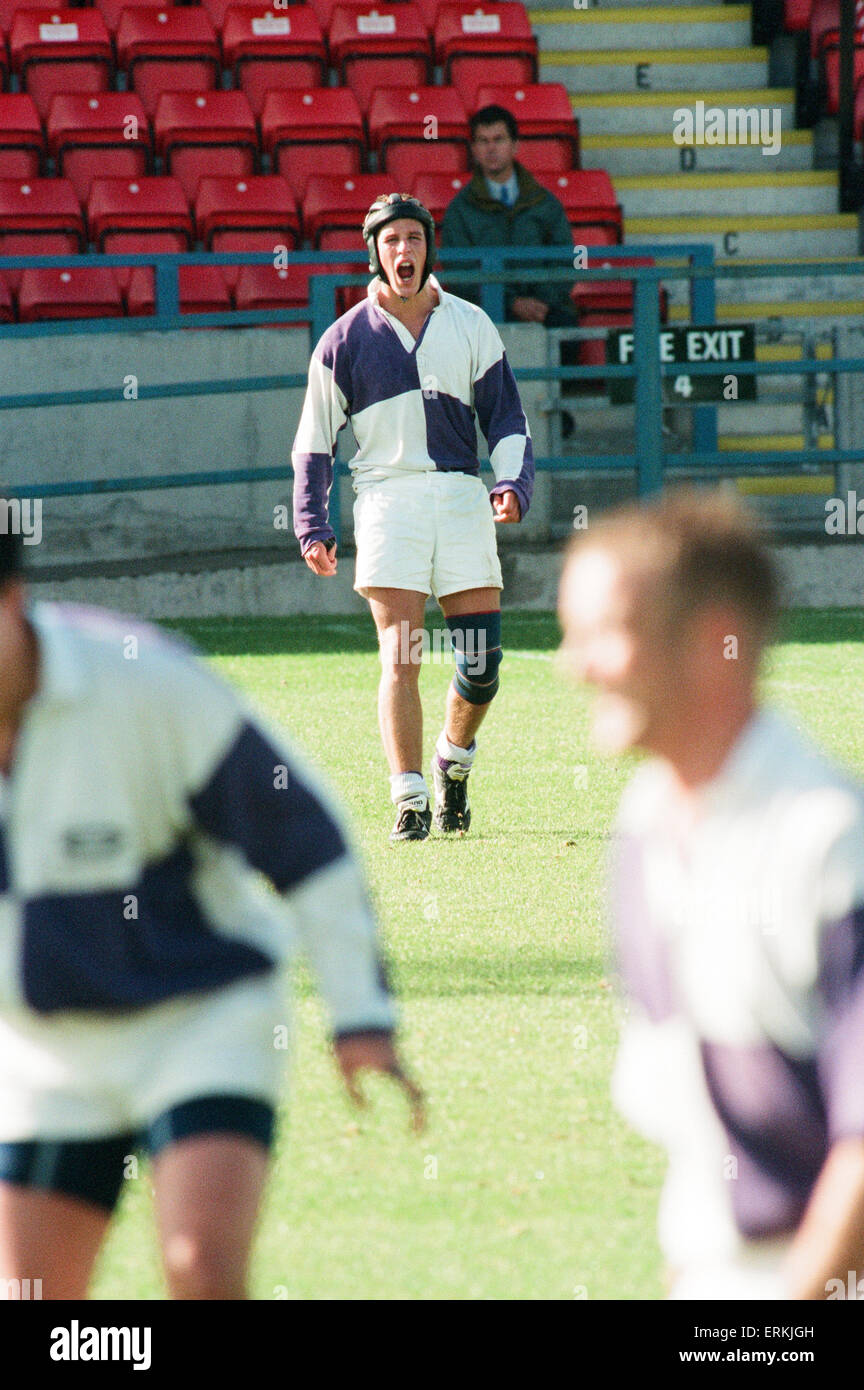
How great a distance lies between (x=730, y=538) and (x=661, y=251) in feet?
41.8

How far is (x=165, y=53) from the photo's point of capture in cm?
1788

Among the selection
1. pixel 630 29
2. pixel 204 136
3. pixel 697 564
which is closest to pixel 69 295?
pixel 204 136

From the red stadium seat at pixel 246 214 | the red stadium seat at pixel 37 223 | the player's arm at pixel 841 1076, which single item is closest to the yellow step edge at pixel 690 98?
the red stadium seat at pixel 246 214

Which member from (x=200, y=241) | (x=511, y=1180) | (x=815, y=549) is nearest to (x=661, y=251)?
(x=815, y=549)

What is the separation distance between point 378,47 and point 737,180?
338 cm

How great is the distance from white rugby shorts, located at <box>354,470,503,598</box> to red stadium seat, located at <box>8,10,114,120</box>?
36.9ft

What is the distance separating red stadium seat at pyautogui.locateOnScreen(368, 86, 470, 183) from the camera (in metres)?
17.3

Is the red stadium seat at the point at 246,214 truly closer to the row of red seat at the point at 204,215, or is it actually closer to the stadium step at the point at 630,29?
the row of red seat at the point at 204,215

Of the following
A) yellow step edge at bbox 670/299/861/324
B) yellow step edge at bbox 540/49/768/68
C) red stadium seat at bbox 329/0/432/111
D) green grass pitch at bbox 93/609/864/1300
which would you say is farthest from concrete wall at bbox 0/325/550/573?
yellow step edge at bbox 540/49/768/68

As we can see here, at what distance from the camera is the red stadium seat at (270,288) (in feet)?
52.0

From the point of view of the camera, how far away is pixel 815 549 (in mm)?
14414

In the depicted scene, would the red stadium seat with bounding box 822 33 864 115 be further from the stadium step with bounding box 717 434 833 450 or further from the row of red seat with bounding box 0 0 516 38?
the stadium step with bounding box 717 434 833 450

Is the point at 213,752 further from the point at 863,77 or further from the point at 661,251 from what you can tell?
the point at 863,77

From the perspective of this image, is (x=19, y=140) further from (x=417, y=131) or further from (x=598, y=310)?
(x=598, y=310)
